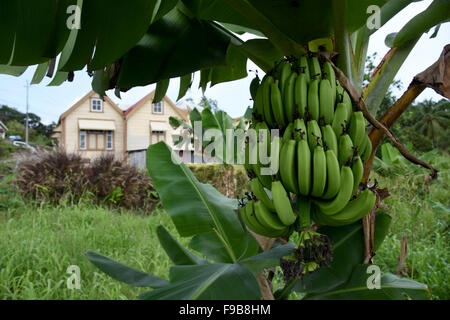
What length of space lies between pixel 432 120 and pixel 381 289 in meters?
29.9

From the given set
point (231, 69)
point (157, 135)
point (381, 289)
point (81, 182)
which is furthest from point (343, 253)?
point (157, 135)

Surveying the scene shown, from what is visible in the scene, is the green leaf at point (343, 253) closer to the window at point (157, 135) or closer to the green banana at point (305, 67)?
the green banana at point (305, 67)

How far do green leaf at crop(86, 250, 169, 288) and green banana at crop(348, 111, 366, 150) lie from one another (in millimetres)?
572

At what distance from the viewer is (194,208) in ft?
2.80

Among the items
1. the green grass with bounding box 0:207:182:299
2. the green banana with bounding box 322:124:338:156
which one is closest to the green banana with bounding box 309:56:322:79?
the green banana with bounding box 322:124:338:156

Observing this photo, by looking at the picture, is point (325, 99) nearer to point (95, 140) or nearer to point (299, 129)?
point (299, 129)

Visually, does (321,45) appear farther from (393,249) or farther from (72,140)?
(72,140)


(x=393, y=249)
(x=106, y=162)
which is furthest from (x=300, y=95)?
(x=106, y=162)

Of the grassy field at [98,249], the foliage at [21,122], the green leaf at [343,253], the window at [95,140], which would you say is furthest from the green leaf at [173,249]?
the foliage at [21,122]

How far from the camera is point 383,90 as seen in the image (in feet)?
2.16

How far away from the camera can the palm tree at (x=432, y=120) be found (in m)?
23.8

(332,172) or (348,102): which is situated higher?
(348,102)

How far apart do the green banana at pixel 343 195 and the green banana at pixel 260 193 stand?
110 mm

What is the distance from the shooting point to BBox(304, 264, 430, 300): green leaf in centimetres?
68
